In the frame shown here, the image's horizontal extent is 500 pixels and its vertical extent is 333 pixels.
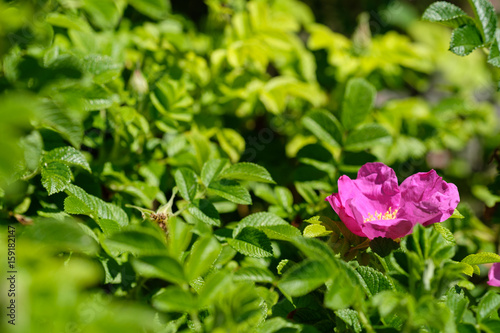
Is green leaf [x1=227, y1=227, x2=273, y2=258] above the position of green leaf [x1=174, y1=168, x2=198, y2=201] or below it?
below

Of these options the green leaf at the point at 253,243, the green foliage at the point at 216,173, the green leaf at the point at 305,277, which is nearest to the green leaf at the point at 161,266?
the green foliage at the point at 216,173

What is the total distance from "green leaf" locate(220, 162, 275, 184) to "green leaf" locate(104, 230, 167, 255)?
366 millimetres

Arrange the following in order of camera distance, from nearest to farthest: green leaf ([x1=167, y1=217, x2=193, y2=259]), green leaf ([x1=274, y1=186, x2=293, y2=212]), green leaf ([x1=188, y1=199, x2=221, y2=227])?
green leaf ([x1=167, y1=217, x2=193, y2=259]) < green leaf ([x1=188, y1=199, x2=221, y2=227]) < green leaf ([x1=274, y1=186, x2=293, y2=212])

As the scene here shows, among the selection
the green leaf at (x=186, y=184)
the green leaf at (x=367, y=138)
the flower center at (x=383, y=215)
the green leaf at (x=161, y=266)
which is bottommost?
the green leaf at (x=186, y=184)

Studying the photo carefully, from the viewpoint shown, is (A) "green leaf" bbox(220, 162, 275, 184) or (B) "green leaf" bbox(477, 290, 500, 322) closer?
(B) "green leaf" bbox(477, 290, 500, 322)

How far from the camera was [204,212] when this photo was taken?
3.44 feet

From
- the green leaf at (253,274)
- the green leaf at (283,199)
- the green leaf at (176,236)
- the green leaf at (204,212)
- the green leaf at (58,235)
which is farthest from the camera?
the green leaf at (283,199)

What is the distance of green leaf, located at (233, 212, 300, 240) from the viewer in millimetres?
972

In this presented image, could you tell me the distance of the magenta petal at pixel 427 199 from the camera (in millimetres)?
934

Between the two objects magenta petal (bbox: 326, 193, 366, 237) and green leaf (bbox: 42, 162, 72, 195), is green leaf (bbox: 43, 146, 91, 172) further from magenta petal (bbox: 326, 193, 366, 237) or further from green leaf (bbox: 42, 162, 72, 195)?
magenta petal (bbox: 326, 193, 366, 237)

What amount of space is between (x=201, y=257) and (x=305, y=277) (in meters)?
0.17

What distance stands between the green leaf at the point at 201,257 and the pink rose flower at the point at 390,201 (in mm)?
308

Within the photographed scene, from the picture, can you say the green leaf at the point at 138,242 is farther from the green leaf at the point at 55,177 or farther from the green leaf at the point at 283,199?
the green leaf at the point at 283,199

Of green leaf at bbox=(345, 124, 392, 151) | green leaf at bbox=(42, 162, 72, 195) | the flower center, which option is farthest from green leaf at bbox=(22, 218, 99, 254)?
green leaf at bbox=(345, 124, 392, 151)
